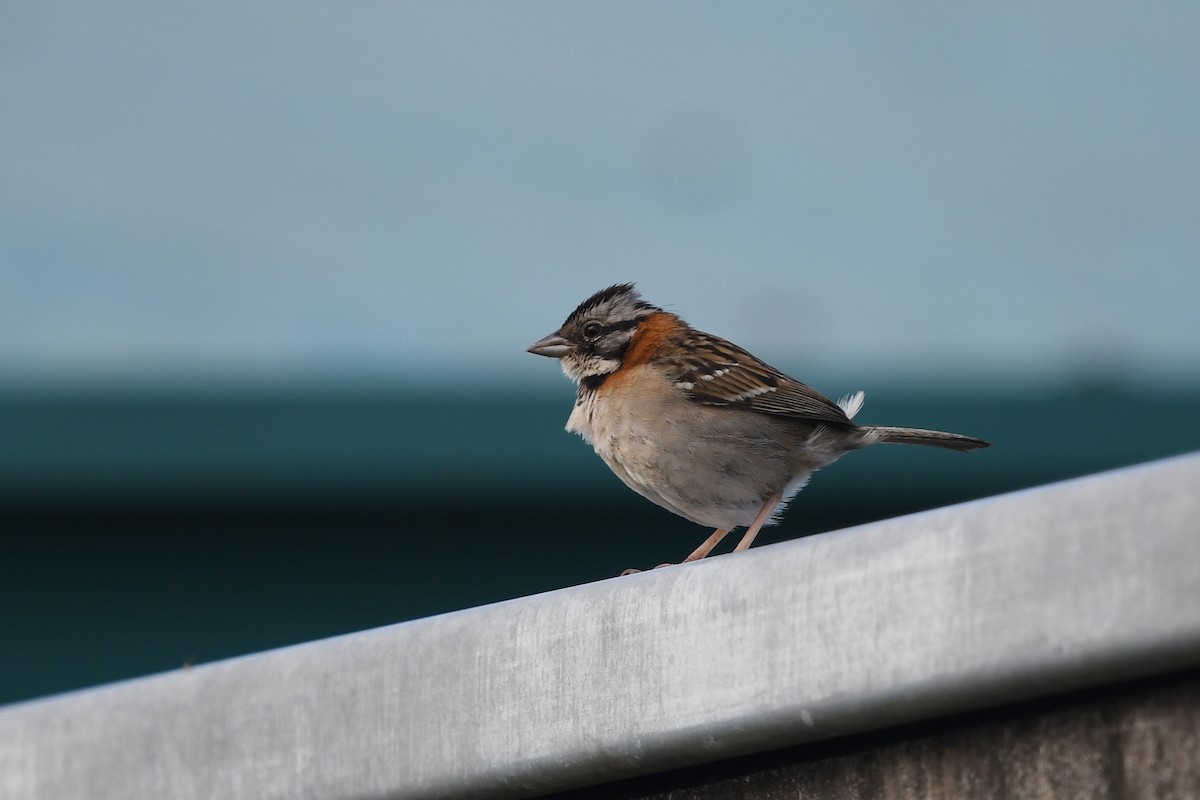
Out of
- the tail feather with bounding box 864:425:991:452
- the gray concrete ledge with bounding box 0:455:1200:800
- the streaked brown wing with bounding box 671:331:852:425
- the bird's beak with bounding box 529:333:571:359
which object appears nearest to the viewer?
the gray concrete ledge with bounding box 0:455:1200:800

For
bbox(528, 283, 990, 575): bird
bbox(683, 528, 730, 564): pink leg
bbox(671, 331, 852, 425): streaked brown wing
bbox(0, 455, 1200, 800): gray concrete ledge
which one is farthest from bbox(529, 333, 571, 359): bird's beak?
bbox(0, 455, 1200, 800): gray concrete ledge

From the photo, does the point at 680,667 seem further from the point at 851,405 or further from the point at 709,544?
the point at 851,405

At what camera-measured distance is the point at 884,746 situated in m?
1.90

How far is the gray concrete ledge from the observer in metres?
1.58

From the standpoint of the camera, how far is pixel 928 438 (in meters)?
4.75

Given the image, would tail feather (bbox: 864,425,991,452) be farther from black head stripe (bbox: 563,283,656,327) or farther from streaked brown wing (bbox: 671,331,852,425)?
black head stripe (bbox: 563,283,656,327)

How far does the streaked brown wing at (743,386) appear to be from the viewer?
16.0ft

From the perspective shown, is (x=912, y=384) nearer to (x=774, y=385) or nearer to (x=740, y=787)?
(x=774, y=385)

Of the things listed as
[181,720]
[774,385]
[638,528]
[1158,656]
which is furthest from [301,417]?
[1158,656]

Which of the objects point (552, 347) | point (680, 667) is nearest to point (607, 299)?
point (552, 347)

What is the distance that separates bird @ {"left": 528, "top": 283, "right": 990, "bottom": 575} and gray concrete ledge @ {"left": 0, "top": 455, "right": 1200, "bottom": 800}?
91.0 inches

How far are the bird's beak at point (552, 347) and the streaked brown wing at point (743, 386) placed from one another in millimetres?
395

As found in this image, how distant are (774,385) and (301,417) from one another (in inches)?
144

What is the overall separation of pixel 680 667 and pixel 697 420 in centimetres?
276
